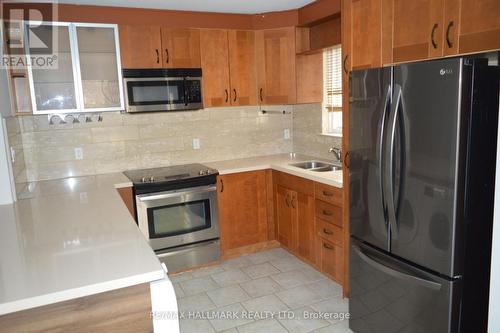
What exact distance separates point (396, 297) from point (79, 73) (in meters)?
2.91

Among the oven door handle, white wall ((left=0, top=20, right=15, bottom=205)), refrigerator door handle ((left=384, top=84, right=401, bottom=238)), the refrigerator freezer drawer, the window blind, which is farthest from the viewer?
the window blind

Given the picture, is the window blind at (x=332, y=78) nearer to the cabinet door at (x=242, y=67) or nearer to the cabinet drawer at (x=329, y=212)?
the cabinet door at (x=242, y=67)

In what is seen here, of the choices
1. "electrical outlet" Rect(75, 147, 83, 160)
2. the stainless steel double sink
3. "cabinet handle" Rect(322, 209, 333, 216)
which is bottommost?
"cabinet handle" Rect(322, 209, 333, 216)

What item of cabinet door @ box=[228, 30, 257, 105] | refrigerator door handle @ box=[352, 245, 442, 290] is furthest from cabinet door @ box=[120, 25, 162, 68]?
refrigerator door handle @ box=[352, 245, 442, 290]

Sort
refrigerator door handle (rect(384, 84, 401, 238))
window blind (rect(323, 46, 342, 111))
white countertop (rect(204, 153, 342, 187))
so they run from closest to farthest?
refrigerator door handle (rect(384, 84, 401, 238)) → white countertop (rect(204, 153, 342, 187)) → window blind (rect(323, 46, 342, 111))

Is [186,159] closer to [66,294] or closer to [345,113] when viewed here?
[345,113]

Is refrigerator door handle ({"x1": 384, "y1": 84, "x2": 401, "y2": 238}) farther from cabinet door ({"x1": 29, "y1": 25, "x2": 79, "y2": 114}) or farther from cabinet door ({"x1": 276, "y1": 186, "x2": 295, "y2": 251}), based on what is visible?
cabinet door ({"x1": 29, "y1": 25, "x2": 79, "y2": 114})

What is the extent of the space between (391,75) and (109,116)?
2.62m

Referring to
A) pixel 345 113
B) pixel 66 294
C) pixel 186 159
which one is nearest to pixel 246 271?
pixel 186 159

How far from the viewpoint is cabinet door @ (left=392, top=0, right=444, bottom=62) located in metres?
1.89

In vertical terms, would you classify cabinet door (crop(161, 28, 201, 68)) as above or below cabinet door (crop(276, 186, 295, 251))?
above

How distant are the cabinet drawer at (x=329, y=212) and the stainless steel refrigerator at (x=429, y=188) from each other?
0.72 m

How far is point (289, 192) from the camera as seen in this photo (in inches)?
140

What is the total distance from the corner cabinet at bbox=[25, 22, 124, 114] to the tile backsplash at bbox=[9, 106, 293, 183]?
29 centimetres
